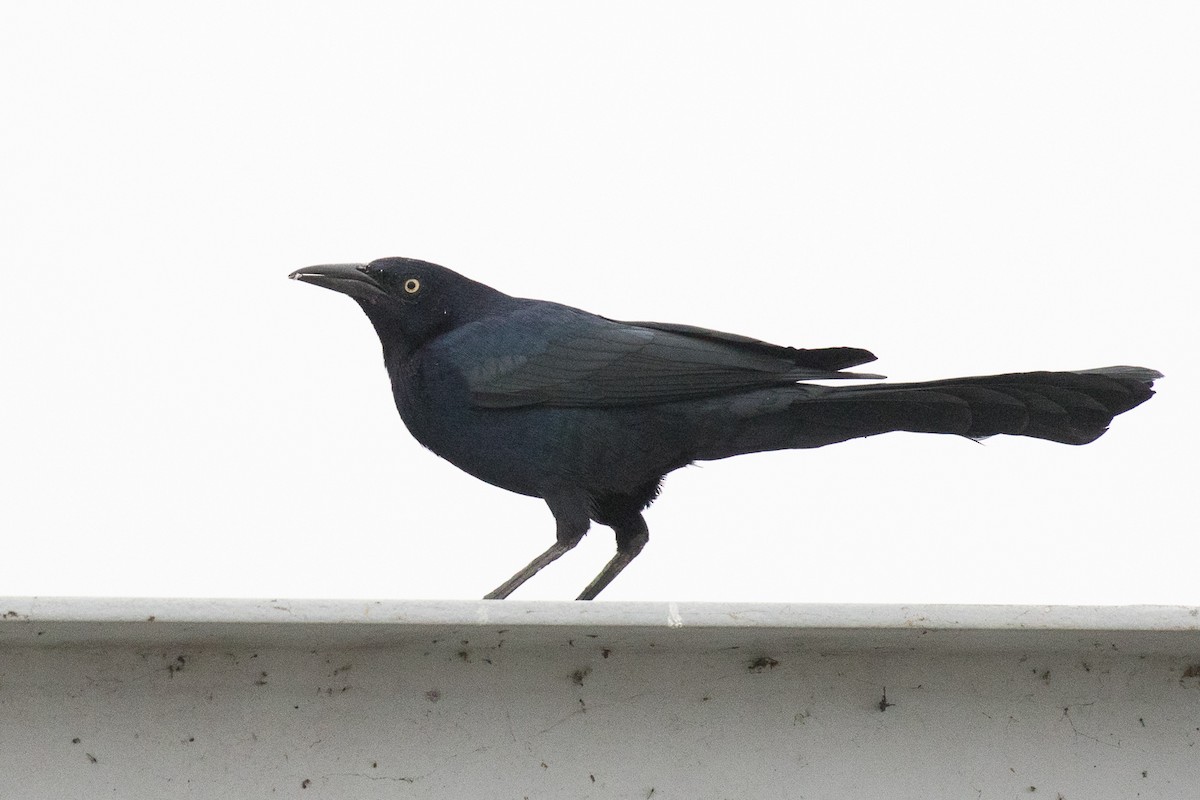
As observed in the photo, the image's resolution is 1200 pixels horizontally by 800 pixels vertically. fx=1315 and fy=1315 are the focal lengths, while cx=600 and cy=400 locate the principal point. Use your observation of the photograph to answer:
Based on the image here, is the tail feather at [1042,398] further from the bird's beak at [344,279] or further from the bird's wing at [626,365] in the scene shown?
the bird's beak at [344,279]

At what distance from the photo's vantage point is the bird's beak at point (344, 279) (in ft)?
12.7

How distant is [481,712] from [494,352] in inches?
55.3

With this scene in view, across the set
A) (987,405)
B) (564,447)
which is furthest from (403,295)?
(987,405)

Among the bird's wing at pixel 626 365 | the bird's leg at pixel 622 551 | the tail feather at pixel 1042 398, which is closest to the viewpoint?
the tail feather at pixel 1042 398

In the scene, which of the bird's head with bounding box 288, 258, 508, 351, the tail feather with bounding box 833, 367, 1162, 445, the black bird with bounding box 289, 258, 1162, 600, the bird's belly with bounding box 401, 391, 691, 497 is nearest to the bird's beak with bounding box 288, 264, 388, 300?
the bird's head with bounding box 288, 258, 508, 351

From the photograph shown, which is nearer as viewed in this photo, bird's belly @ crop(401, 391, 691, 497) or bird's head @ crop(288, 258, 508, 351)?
bird's belly @ crop(401, 391, 691, 497)

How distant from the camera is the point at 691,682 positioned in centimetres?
259

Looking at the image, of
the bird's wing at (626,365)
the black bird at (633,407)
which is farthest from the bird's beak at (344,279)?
the bird's wing at (626,365)

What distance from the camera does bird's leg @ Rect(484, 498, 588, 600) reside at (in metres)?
3.58

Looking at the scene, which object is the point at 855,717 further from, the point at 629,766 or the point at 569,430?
the point at 569,430

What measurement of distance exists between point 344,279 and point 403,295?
18 cm

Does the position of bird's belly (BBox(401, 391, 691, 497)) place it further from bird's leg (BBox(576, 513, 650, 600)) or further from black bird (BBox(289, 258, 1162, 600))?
bird's leg (BBox(576, 513, 650, 600))

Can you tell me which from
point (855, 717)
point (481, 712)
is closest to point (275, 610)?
point (481, 712)

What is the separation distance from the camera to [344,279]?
3.88 metres
